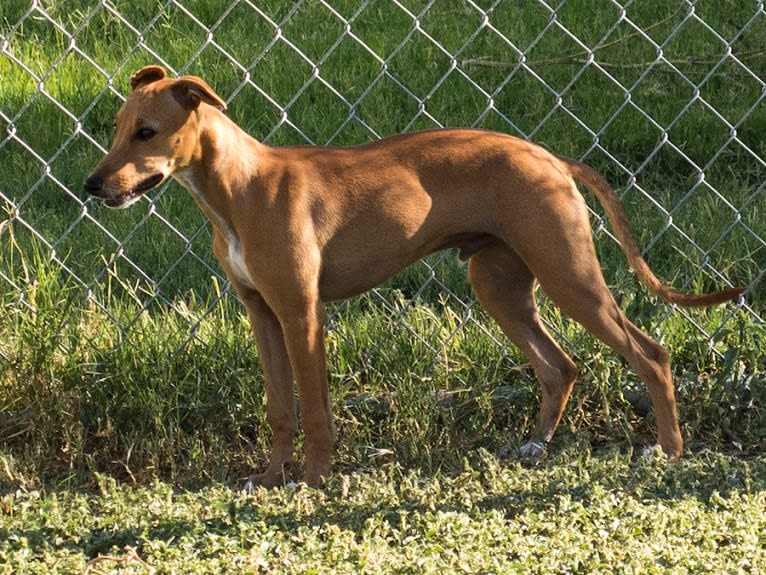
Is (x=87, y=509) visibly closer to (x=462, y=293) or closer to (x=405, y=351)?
(x=405, y=351)

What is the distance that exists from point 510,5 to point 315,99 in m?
1.21

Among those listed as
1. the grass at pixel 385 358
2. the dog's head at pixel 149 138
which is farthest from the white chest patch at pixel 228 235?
the grass at pixel 385 358

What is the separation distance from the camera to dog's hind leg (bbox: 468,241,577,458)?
449cm

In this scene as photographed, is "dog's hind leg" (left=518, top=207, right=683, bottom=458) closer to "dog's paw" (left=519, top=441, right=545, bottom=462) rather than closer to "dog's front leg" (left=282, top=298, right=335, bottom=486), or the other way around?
"dog's paw" (left=519, top=441, right=545, bottom=462)

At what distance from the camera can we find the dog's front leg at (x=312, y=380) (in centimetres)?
412

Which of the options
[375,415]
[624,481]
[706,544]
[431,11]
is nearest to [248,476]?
[375,415]

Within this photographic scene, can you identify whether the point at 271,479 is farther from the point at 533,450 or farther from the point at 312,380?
the point at 533,450

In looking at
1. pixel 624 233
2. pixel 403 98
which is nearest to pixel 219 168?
pixel 624 233

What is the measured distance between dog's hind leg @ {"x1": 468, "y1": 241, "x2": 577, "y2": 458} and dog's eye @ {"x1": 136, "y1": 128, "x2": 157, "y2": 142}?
3.71ft

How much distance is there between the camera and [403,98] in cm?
645

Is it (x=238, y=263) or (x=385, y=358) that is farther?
(x=385, y=358)

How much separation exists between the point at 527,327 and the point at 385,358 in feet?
1.59

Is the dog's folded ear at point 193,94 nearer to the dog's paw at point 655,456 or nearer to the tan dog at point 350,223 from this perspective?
the tan dog at point 350,223

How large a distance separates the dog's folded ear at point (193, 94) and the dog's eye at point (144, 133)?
12 centimetres
